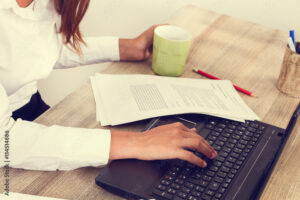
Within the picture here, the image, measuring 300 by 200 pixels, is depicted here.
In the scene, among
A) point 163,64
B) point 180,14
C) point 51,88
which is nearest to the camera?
point 163,64

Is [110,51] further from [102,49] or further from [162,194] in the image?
[162,194]

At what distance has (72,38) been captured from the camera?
108 cm

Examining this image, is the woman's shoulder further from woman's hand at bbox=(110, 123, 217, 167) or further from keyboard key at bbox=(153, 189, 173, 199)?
keyboard key at bbox=(153, 189, 173, 199)

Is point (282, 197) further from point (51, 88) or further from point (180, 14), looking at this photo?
point (51, 88)

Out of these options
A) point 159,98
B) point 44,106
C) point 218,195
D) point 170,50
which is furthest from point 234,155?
Answer: point 44,106

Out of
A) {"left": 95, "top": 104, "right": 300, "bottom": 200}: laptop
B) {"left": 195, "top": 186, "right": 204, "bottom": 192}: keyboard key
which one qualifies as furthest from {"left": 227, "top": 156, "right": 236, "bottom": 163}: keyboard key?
{"left": 195, "top": 186, "right": 204, "bottom": 192}: keyboard key

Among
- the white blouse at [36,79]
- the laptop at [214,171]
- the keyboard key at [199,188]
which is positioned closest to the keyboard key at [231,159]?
the laptop at [214,171]

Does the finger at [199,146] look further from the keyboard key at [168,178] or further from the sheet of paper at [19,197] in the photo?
the sheet of paper at [19,197]

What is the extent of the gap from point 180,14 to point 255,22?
0.96ft

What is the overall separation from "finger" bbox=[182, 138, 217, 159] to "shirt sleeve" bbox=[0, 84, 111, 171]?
0.15 m

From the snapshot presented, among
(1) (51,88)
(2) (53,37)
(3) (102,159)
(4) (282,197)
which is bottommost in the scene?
(1) (51,88)

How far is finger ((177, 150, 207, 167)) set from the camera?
660mm

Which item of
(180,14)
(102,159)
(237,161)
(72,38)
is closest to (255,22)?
(180,14)

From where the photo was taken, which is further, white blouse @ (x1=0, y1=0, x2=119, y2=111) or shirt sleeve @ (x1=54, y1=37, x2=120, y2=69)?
shirt sleeve @ (x1=54, y1=37, x2=120, y2=69)
